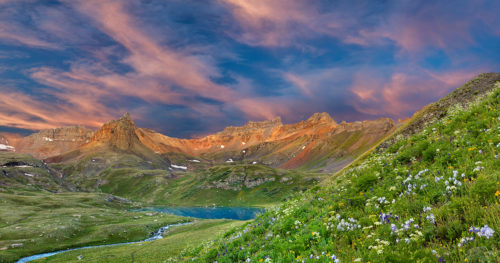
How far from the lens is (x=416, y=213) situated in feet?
29.1

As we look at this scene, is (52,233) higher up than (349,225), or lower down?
lower down

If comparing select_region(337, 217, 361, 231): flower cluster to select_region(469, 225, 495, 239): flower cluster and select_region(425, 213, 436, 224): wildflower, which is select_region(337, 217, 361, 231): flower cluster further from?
select_region(469, 225, 495, 239): flower cluster

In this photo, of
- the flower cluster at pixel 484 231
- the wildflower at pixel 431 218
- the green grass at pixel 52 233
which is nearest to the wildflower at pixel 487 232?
the flower cluster at pixel 484 231

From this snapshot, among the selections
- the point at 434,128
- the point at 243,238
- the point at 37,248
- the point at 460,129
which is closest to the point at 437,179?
the point at 460,129

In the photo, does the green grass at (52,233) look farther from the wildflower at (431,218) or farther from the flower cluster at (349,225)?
the wildflower at (431,218)

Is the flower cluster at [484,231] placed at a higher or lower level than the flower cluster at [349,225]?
higher

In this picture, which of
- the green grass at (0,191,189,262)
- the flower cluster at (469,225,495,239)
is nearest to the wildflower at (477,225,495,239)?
the flower cluster at (469,225,495,239)

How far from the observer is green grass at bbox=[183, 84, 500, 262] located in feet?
22.4

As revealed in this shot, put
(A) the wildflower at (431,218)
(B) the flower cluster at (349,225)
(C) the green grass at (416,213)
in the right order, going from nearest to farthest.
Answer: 1. (C) the green grass at (416,213)
2. (A) the wildflower at (431,218)
3. (B) the flower cluster at (349,225)

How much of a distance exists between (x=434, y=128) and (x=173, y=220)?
107 m

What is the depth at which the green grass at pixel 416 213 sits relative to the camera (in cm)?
684

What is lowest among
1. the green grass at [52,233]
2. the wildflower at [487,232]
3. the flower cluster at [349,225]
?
the green grass at [52,233]

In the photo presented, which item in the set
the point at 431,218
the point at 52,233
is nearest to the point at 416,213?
the point at 431,218

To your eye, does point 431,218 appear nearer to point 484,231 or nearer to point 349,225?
point 484,231
